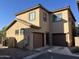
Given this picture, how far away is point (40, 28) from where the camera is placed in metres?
21.2

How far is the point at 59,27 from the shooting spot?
2428cm

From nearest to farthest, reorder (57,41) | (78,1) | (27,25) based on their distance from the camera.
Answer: (78,1) → (27,25) → (57,41)

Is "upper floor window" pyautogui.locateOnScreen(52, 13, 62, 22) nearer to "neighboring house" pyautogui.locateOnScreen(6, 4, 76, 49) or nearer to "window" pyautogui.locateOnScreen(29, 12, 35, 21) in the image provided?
"neighboring house" pyautogui.locateOnScreen(6, 4, 76, 49)

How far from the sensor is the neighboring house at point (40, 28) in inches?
755

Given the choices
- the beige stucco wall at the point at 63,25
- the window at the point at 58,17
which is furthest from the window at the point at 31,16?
the window at the point at 58,17

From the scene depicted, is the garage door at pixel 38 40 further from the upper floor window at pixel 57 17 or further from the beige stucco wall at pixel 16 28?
the upper floor window at pixel 57 17

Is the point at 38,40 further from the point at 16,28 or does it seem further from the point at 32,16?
the point at 32,16

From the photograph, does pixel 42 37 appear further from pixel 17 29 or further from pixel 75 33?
pixel 75 33

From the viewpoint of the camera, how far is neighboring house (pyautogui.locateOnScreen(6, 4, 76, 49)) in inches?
755

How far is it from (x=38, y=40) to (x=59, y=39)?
5782 millimetres

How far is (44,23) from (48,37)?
3.55m

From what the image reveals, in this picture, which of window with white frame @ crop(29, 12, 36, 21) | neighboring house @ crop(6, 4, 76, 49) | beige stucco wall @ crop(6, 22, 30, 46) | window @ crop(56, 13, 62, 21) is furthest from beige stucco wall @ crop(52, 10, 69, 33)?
beige stucco wall @ crop(6, 22, 30, 46)

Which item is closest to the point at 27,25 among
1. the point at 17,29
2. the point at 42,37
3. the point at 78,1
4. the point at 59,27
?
the point at 17,29

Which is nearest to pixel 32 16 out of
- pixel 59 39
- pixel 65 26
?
pixel 65 26
